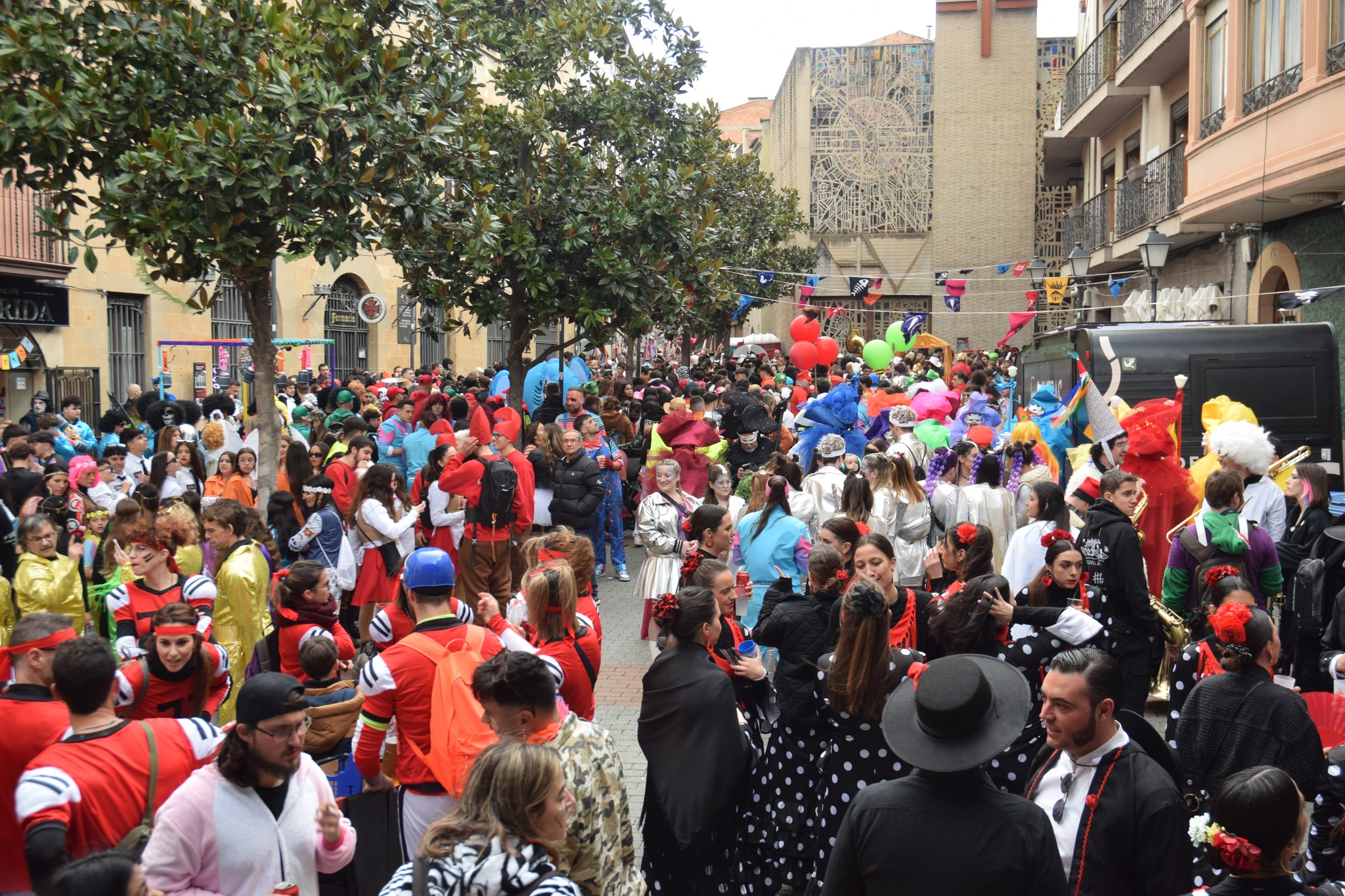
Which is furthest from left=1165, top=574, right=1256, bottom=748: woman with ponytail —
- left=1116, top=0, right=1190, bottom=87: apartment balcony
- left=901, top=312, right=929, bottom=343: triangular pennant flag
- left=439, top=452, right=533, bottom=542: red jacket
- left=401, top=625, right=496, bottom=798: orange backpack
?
left=901, top=312, right=929, bottom=343: triangular pennant flag

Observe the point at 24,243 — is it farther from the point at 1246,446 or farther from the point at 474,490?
the point at 1246,446

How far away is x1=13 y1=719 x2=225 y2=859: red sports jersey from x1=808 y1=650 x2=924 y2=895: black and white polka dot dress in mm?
2408

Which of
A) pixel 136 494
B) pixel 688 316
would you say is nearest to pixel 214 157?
pixel 136 494

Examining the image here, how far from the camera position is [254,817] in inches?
133

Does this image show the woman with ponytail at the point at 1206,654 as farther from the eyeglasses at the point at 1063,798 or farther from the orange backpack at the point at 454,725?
the orange backpack at the point at 454,725

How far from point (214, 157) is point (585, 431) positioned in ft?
14.9

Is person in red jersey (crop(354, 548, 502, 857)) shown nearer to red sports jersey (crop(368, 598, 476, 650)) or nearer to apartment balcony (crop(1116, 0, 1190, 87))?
red sports jersey (crop(368, 598, 476, 650))

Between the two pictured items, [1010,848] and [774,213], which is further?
[774,213]

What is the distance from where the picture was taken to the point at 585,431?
1160 centimetres

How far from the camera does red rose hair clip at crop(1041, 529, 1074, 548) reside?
6014 millimetres

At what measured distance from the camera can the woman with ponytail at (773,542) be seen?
7035mm

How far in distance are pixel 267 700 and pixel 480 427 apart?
601 cm

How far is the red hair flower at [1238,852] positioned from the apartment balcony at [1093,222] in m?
25.6

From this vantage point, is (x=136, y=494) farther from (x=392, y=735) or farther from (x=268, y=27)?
A: (x=392, y=735)
